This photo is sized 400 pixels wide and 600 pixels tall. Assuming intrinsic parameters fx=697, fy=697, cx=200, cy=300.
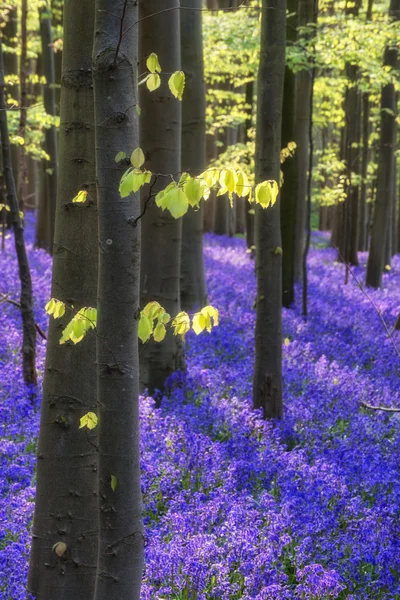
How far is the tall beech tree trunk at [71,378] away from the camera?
11.3 feet

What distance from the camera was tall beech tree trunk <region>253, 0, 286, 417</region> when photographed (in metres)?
6.66

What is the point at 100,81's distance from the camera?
2508mm

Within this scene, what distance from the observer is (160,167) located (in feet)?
24.0

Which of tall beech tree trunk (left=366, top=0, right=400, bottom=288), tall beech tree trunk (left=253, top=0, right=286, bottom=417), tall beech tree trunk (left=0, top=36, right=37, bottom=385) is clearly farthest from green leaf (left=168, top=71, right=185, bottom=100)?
tall beech tree trunk (left=366, top=0, right=400, bottom=288)

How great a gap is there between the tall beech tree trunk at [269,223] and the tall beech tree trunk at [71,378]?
11.0 ft

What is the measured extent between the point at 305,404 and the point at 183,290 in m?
3.45

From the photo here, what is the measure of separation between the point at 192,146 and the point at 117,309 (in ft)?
27.9

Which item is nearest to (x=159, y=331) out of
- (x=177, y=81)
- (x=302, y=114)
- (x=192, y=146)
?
(x=177, y=81)

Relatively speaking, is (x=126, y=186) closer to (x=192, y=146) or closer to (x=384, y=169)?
(x=192, y=146)

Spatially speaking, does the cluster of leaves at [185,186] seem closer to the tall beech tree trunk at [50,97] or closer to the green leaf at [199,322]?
the green leaf at [199,322]

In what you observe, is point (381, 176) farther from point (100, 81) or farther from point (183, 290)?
point (100, 81)

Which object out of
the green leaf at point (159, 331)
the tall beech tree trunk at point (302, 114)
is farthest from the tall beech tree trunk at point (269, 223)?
the tall beech tree trunk at point (302, 114)

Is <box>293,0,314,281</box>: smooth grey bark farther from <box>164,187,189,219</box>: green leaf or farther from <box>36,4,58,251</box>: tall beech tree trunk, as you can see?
<box>164,187,189,219</box>: green leaf

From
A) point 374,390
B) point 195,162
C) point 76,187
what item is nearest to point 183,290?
point 195,162
